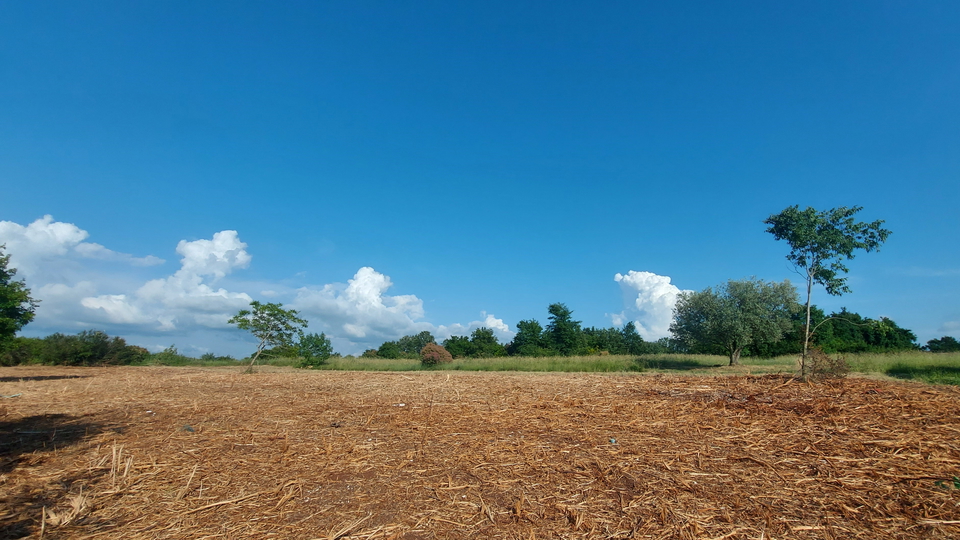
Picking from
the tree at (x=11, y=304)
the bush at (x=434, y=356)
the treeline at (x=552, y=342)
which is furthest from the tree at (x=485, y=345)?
the tree at (x=11, y=304)

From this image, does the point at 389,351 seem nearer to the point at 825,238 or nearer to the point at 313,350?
the point at 313,350

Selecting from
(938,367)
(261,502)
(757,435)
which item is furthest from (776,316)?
(261,502)

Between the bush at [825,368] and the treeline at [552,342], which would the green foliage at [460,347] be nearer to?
the treeline at [552,342]

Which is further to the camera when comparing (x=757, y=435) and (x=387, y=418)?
(x=387, y=418)

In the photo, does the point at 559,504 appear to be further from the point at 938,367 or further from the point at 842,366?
the point at 938,367

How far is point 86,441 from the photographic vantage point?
5.61 meters

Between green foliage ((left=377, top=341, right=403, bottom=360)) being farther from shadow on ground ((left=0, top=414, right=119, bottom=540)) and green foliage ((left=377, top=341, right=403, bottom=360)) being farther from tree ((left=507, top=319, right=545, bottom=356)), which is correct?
shadow on ground ((left=0, top=414, right=119, bottom=540))

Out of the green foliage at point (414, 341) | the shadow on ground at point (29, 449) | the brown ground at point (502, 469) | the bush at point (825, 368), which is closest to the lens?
the brown ground at point (502, 469)

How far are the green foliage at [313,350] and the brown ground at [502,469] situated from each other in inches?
703

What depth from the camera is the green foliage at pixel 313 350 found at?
25.3 metres

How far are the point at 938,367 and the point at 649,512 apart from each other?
19567 mm

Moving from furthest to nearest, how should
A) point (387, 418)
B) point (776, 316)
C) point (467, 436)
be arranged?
point (776, 316) → point (387, 418) → point (467, 436)

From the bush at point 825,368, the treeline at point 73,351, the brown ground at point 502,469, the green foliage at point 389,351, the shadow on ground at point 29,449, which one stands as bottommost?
the green foliage at point 389,351

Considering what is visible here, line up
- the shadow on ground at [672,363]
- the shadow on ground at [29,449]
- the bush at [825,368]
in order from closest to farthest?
the shadow on ground at [29,449] < the bush at [825,368] < the shadow on ground at [672,363]
